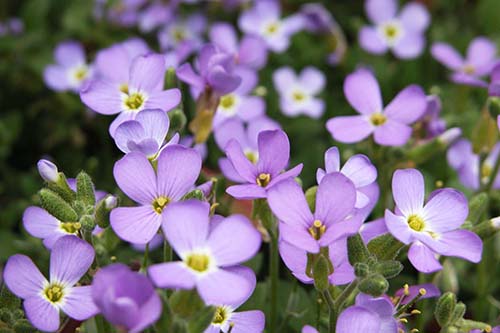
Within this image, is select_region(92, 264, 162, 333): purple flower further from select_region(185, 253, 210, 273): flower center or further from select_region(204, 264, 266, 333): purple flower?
select_region(204, 264, 266, 333): purple flower

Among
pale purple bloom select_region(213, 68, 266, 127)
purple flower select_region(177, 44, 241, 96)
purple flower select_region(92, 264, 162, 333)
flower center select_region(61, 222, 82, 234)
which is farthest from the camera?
pale purple bloom select_region(213, 68, 266, 127)

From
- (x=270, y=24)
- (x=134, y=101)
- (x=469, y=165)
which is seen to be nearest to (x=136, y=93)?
(x=134, y=101)

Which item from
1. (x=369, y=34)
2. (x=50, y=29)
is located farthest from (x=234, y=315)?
(x=50, y=29)

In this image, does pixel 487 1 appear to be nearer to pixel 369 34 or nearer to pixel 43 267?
pixel 369 34

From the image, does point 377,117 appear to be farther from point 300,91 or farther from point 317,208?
point 300,91

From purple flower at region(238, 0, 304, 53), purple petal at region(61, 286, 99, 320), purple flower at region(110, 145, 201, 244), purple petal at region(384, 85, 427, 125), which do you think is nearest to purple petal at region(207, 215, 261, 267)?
purple flower at region(110, 145, 201, 244)

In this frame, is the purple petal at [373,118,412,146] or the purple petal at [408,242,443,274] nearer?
the purple petal at [408,242,443,274]
